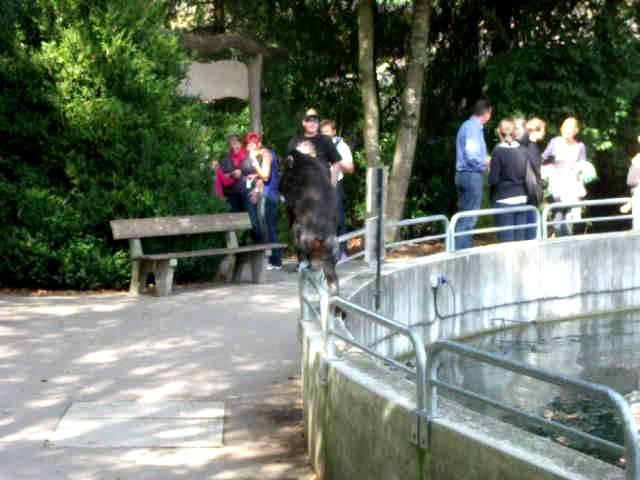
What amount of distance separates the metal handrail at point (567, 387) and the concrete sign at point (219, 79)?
13327 millimetres

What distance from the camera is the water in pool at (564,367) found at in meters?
11.0

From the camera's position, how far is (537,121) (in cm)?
1636

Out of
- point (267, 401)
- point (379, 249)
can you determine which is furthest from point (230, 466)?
point (379, 249)

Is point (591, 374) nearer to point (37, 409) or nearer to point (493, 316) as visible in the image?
point (493, 316)

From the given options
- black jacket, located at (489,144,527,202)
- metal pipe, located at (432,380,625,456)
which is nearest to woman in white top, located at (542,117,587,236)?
black jacket, located at (489,144,527,202)

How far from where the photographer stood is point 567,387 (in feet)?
16.1

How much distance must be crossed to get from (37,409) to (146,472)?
1.62 m

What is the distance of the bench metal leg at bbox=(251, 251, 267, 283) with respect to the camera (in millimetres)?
15375

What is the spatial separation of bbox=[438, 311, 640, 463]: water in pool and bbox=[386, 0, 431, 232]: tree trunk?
5.58m

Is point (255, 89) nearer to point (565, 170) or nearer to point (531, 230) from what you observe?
point (565, 170)

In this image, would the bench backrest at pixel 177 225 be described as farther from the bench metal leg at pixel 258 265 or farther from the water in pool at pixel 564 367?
the water in pool at pixel 564 367

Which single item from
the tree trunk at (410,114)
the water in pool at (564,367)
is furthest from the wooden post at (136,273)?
the tree trunk at (410,114)

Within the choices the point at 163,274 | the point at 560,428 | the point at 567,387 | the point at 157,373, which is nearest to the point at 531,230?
the point at 163,274

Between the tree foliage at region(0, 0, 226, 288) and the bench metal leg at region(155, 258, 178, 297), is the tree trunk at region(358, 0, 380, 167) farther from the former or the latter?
the bench metal leg at region(155, 258, 178, 297)
